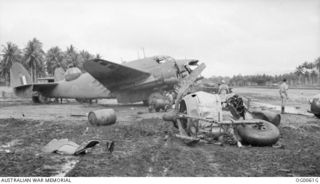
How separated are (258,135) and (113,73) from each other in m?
12.7

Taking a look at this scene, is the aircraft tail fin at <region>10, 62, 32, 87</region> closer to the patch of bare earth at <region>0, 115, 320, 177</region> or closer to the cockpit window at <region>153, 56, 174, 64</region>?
the cockpit window at <region>153, 56, 174, 64</region>

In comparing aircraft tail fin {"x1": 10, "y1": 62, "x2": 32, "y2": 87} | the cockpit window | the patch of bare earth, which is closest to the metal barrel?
the patch of bare earth

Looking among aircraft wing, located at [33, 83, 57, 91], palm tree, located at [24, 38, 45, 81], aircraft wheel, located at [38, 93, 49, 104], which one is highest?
palm tree, located at [24, 38, 45, 81]

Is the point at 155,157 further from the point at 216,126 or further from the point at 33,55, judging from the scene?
the point at 33,55

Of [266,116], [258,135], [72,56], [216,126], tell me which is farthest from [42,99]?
[72,56]

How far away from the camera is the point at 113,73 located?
1877cm

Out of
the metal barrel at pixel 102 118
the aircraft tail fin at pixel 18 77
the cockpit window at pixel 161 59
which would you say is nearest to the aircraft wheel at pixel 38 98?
the aircraft tail fin at pixel 18 77

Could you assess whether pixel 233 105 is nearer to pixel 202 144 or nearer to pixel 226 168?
pixel 202 144

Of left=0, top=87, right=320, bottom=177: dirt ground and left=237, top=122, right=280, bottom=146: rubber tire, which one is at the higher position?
left=237, top=122, right=280, bottom=146: rubber tire

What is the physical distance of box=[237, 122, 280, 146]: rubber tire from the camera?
24.6 feet

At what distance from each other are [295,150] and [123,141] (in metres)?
4.56

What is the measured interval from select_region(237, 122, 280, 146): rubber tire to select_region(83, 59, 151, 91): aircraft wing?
36.7 ft

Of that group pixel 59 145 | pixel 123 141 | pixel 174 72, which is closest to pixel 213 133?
pixel 123 141

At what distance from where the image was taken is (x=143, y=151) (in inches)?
278
